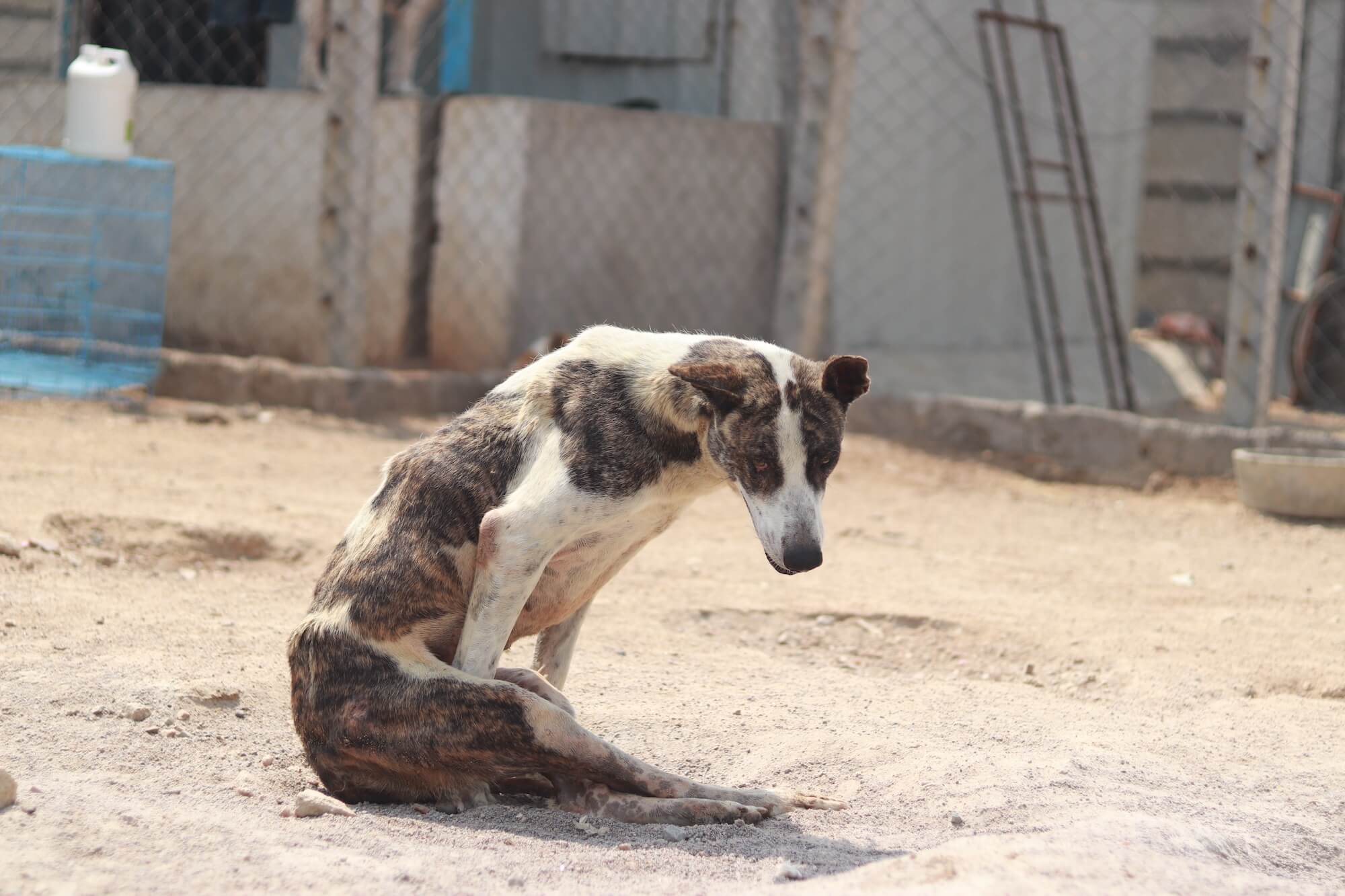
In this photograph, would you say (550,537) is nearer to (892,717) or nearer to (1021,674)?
(892,717)

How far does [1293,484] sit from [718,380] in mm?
4460

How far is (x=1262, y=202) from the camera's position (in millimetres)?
7180

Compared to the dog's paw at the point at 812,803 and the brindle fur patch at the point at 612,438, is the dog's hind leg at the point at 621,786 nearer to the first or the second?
the dog's paw at the point at 812,803

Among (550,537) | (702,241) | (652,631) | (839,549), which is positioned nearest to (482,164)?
(702,241)

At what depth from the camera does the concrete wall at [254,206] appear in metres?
8.91

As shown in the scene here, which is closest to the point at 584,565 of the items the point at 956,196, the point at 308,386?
the point at 308,386

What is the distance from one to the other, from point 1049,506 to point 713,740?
3.77 meters

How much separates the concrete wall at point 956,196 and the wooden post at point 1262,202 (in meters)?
2.35

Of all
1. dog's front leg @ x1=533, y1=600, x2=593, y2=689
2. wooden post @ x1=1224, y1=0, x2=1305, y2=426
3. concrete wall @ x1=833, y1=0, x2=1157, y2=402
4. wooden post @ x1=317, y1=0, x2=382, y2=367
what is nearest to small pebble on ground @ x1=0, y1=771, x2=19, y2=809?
dog's front leg @ x1=533, y1=600, x2=593, y2=689

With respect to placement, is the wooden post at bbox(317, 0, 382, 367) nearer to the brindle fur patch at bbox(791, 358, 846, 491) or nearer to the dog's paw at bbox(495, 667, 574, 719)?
the dog's paw at bbox(495, 667, 574, 719)

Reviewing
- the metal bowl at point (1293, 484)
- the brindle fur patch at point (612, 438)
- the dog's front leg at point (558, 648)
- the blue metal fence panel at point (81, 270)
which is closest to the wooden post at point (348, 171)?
the blue metal fence panel at point (81, 270)

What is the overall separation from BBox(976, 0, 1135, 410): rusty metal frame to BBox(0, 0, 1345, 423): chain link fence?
0.05 meters

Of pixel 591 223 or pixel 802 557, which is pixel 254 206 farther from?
pixel 802 557

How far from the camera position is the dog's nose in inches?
114
